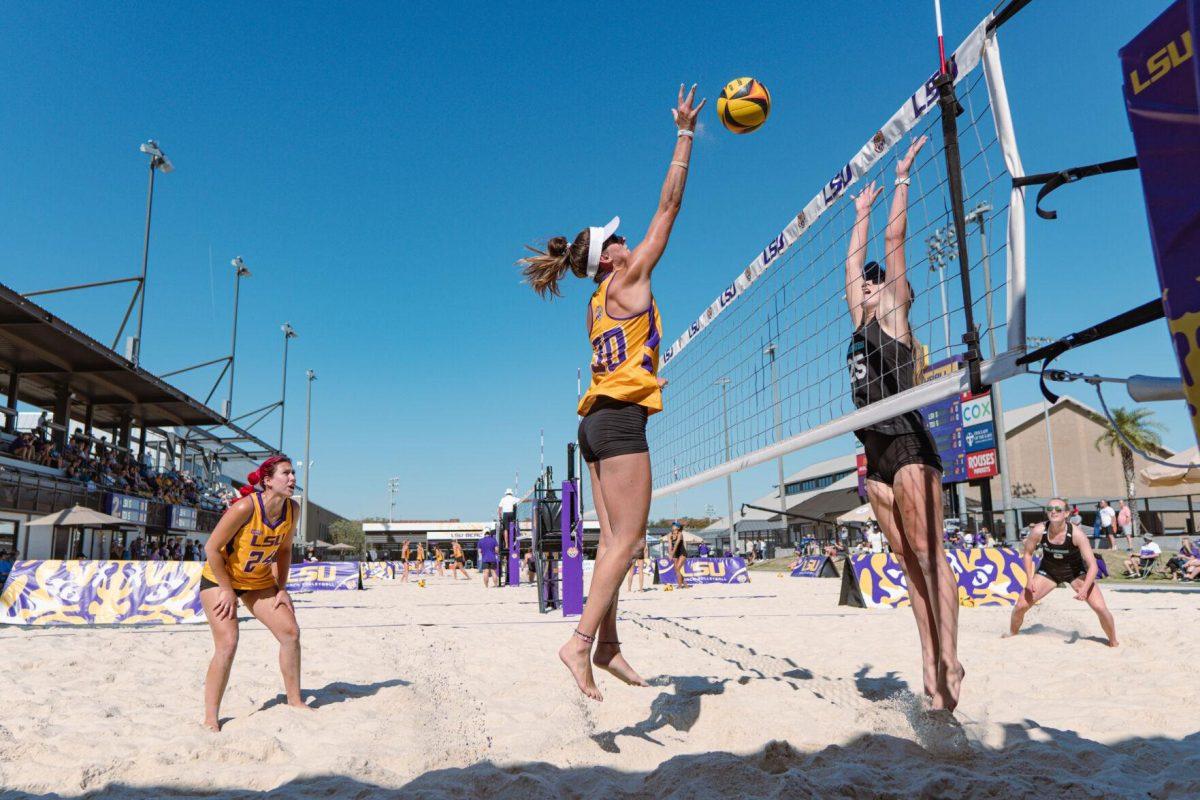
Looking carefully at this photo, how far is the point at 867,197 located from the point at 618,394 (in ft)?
5.79

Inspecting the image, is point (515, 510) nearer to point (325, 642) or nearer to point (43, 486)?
point (325, 642)

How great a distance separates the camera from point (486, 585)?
54.1ft

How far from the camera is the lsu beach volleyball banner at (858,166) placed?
3088 millimetres

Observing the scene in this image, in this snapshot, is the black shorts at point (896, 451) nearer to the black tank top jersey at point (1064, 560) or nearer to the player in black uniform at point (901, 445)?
the player in black uniform at point (901, 445)

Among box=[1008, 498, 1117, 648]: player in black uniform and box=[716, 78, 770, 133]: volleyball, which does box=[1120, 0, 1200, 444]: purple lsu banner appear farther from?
box=[1008, 498, 1117, 648]: player in black uniform

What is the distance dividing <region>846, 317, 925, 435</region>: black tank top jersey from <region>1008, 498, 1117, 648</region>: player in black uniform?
3.46 meters

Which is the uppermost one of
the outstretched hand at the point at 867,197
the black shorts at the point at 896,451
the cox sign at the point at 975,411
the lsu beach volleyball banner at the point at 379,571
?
the cox sign at the point at 975,411

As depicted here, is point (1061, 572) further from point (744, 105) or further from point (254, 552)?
point (254, 552)

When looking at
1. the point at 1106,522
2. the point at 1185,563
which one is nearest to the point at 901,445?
the point at 1185,563

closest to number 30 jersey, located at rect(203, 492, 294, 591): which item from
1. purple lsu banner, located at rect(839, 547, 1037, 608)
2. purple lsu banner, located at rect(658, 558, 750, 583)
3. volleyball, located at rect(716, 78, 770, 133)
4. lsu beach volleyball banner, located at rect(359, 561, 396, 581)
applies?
volleyball, located at rect(716, 78, 770, 133)

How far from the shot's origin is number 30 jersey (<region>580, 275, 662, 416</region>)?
2.82 meters

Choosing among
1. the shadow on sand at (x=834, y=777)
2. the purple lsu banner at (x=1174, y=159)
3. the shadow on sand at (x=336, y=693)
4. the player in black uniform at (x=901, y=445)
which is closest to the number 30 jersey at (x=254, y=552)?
the shadow on sand at (x=336, y=693)

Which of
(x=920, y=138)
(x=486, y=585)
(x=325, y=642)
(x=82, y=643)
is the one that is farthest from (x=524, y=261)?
(x=486, y=585)

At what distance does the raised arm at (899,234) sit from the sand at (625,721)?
5.56 feet
